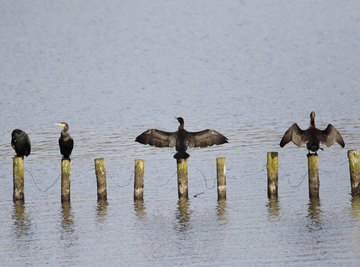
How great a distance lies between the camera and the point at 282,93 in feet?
187

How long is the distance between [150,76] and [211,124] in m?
23.4

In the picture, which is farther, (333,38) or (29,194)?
(333,38)

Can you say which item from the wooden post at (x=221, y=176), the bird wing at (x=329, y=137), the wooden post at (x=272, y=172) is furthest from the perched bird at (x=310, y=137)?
the wooden post at (x=221, y=176)

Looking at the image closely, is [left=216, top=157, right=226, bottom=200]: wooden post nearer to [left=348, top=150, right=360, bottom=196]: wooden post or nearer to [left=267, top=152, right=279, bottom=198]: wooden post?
[left=267, top=152, right=279, bottom=198]: wooden post

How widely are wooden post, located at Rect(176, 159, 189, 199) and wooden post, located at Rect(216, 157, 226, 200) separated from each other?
77 cm

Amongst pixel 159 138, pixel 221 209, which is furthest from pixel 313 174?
pixel 159 138

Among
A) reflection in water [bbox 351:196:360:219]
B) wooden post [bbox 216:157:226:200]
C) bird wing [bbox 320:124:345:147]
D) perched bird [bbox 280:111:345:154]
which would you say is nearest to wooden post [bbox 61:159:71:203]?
wooden post [bbox 216:157:226:200]

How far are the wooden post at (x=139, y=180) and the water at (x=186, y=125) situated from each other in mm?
247

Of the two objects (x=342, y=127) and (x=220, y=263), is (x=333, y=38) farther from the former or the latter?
(x=220, y=263)

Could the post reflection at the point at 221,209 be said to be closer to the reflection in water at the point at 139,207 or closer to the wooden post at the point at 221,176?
the wooden post at the point at 221,176

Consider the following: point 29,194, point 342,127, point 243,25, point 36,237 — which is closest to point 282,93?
point 342,127

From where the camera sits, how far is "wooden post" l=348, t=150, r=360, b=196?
29141mm

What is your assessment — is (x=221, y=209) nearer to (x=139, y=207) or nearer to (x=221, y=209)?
(x=221, y=209)

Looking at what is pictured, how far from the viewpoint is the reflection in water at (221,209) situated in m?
28.9
